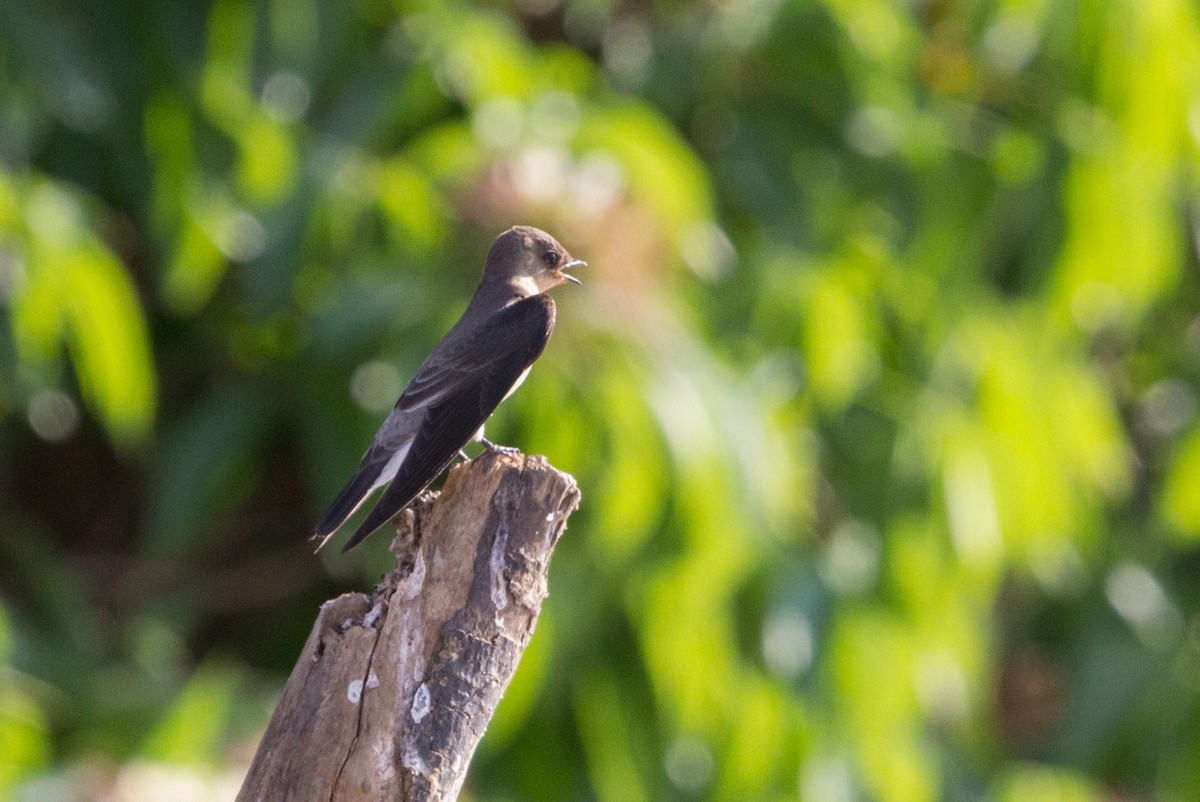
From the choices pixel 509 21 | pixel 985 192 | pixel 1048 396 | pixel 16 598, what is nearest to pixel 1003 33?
pixel 985 192

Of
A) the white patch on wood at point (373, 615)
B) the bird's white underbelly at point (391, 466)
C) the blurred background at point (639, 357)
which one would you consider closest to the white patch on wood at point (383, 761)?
the white patch on wood at point (373, 615)

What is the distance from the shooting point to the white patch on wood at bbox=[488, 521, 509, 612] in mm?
A: 3168

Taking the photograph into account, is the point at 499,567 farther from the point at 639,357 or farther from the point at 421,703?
the point at 639,357

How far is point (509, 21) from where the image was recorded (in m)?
8.23

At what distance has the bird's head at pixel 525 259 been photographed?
14.8 ft

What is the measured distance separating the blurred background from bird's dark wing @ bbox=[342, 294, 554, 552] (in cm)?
174

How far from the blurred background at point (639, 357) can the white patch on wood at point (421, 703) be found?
245 centimetres

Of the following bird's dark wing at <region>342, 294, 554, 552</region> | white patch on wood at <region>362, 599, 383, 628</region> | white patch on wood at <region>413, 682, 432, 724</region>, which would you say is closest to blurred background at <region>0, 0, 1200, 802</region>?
bird's dark wing at <region>342, 294, 554, 552</region>

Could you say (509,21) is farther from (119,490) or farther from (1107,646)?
(1107,646)

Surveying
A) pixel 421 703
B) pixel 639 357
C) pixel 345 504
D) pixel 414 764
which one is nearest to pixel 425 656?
pixel 421 703

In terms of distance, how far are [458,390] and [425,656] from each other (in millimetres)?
956

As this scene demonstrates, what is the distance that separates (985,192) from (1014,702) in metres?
3.41

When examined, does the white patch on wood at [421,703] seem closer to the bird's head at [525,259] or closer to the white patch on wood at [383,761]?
the white patch on wood at [383,761]

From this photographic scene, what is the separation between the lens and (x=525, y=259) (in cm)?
457
